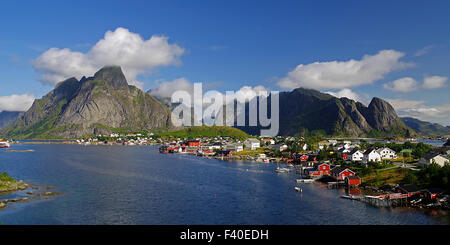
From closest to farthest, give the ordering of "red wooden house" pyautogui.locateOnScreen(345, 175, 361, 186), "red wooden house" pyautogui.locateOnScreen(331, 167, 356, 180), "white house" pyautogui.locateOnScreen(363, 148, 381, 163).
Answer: "red wooden house" pyautogui.locateOnScreen(345, 175, 361, 186) → "red wooden house" pyautogui.locateOnScreen(331, 167, 356, 180) → "white house" pyautogui.locateOnScreen(363, 148, 381, 163)

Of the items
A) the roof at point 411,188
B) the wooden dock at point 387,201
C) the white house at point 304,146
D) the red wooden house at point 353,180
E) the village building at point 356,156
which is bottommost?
the wooden dock at point 387,201

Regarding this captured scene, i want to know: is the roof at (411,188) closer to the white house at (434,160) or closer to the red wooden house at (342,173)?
the red wooden house at (342,173)

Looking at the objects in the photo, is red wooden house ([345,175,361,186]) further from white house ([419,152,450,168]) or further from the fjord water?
white house ([419,152,450,168])

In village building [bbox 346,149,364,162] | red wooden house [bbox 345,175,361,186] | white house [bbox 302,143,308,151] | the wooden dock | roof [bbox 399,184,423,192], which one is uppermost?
white house [bbox 302,143,308,151]

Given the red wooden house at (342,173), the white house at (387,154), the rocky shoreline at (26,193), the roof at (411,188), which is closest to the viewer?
the rocky shoreline at (26,193)

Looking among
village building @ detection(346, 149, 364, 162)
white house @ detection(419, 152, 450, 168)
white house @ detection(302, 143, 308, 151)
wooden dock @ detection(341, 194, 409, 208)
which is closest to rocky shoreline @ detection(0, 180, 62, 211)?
wooden dock @ detection(341, 194, 409, 208)

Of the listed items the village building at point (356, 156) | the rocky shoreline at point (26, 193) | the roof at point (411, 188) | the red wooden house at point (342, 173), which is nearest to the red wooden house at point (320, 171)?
the red wooden house at point (342, 173)

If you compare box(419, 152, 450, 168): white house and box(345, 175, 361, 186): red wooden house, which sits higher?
box(419, 152, 450, 168): white house

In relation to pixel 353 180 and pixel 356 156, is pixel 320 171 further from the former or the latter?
pixel 356 156

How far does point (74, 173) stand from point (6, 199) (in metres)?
23.4

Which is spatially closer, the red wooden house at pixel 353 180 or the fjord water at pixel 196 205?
the fjord water at pixel 196 205

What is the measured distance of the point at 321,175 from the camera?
182 ft

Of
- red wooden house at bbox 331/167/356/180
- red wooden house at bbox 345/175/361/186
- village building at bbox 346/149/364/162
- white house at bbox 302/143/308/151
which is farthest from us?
white house at bbox 302/143/308/151

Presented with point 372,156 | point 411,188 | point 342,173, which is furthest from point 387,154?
point 411,188
